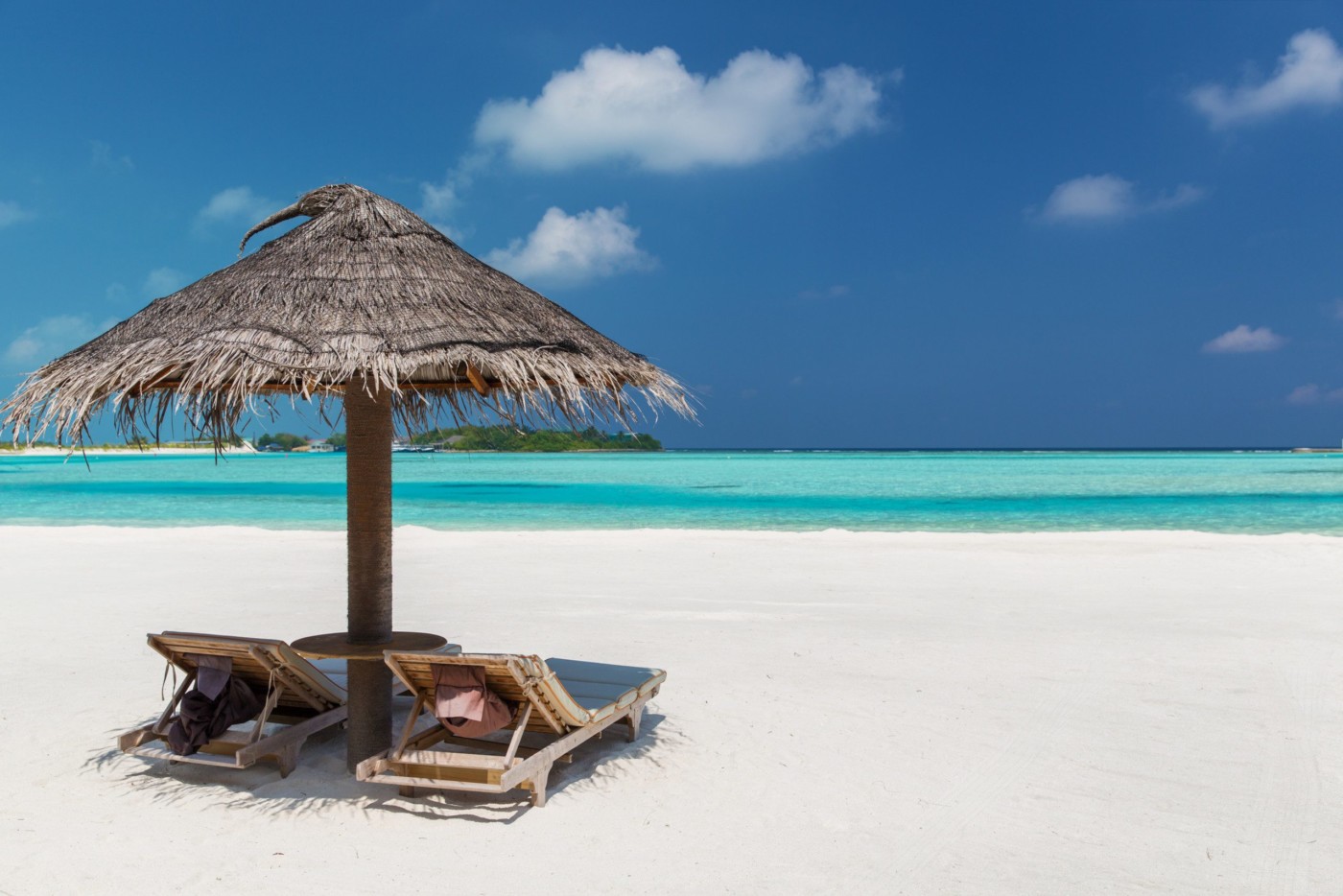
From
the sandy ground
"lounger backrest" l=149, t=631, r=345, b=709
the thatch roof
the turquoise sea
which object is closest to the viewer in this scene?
the sandy ground

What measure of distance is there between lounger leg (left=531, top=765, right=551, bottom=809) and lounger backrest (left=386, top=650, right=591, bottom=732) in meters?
0.22

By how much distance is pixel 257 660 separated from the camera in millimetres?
4125

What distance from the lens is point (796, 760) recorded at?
4.75m

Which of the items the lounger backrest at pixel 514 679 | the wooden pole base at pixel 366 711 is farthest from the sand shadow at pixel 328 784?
the lounger backrest at pixel 514 679

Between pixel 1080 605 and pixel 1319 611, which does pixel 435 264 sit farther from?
pixel 1319 611

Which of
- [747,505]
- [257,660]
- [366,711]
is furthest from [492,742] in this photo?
[747,505]

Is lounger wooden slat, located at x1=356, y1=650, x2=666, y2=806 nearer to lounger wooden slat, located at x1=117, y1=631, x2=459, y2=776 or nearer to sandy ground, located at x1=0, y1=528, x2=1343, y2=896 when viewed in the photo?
sandy ground, located at x1=0, y1=528, x2=1343, y2=896

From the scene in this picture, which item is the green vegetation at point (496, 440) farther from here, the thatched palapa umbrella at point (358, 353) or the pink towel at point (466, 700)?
the pink towel at point (466, 700)

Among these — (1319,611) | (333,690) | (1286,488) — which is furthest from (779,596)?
(1286,488)

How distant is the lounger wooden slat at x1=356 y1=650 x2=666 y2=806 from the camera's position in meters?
3.89

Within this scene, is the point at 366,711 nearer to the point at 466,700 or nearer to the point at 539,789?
the point at 466,700

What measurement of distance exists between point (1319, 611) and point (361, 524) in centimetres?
883

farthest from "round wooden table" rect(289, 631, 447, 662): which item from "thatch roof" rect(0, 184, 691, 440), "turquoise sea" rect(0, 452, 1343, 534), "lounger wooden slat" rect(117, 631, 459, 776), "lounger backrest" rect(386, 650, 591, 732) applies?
"turquoise sea" rect(0, 452, 1343, 534)

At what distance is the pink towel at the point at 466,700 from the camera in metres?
3.99
